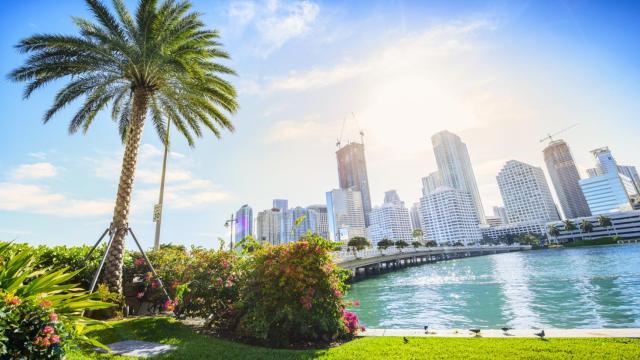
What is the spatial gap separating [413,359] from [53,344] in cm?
646

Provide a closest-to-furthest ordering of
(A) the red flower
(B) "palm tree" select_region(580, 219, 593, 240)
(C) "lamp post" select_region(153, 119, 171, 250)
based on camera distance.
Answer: (A) the red flower, (C) "lamp post" select_region(153, 119, 171, 250), (B) "palm tree" select_region(580, 219, 593, 240)

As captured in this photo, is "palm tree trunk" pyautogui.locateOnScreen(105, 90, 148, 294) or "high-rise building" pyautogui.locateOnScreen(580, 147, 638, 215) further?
"high-rise building" pyautogui.locateOnScreen(580, 147, 638, 215)

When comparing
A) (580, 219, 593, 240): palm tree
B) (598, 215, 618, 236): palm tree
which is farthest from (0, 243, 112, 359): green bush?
(580, 219, 593, 240): palm tree

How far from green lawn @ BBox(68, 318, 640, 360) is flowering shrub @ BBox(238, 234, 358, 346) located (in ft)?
2.42

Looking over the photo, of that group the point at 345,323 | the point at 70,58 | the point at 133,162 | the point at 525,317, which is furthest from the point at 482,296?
the point at 70,58

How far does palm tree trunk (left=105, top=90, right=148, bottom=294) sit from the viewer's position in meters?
11.5

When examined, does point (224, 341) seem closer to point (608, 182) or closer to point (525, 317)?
point (525, 317)

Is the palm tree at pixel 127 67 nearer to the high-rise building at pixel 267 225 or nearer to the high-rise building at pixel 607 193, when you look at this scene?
the high-rise building at pixel 267 225

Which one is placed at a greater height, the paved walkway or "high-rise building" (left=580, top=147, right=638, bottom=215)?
"high-rise building" (left=580, top=147, right=638, bottom=215)

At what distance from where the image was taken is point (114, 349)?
23.3 feet

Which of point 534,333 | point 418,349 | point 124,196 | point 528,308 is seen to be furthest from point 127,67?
point 528,308

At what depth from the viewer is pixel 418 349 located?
659cm

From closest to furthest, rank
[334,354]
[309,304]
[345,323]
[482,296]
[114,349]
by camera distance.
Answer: [334,354], [114,349], [309,304], [345,323], [482,296]

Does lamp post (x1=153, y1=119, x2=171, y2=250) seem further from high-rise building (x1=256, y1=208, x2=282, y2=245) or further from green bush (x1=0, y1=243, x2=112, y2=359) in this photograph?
high-rise building (x1=256, y1=208, x2=282, y2=245)
